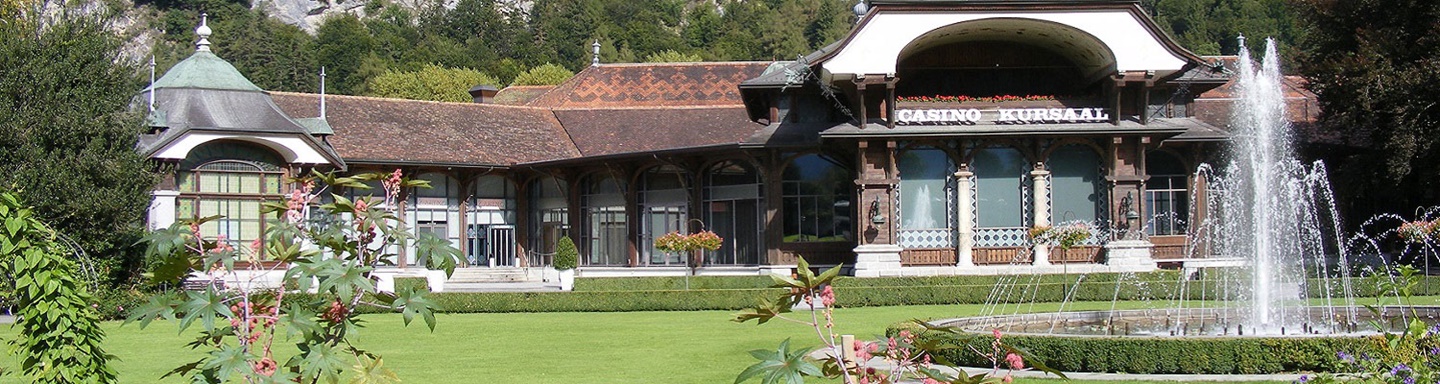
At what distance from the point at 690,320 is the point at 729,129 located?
713 inches

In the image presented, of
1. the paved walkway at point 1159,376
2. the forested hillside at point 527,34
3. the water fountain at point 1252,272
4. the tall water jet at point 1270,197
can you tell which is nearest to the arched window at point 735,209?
the water fountain at point 1252,272

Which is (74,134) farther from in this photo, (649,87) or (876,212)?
(649,87)

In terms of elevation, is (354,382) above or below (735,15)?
below

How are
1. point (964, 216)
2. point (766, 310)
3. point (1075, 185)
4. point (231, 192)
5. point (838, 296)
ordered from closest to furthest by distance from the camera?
point (766, 310) → point (838, 296) → point (964, 216) → point (1075, 185) → point (231, 192)

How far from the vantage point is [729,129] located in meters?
40.1

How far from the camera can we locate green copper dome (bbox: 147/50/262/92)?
3406cm

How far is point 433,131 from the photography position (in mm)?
40469

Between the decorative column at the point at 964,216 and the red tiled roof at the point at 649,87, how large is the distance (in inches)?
481

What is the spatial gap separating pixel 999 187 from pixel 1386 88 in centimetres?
832

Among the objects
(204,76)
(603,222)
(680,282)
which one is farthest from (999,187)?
(204,76)

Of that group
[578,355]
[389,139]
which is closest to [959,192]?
[389,139]

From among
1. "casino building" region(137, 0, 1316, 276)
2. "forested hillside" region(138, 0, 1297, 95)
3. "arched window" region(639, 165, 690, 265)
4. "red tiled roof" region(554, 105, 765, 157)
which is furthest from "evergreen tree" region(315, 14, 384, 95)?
"casino building" region(137, 0, 1316, 276)

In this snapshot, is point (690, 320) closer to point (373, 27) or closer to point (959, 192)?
point (959, 192)

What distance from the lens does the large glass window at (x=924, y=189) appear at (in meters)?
33.1
